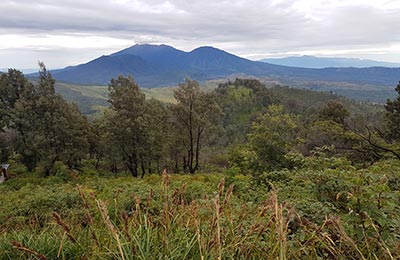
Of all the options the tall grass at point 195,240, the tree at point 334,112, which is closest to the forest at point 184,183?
the tall grass at point 195,240

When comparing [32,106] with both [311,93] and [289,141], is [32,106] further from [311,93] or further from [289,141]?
[311,93]

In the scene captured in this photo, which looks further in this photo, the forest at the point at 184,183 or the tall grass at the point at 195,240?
the forest at the point at 184,183

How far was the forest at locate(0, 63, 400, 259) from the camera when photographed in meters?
2.12

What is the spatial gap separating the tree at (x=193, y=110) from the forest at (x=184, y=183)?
0.08 m

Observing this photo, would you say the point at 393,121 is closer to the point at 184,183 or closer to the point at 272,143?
the point at 272,143

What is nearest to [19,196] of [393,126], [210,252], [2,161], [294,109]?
[210,252]

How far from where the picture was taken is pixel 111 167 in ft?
91.7

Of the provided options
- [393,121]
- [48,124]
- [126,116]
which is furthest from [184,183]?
[393,121]

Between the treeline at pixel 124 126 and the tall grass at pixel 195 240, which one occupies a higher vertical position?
the tall grass at pixel 195 240

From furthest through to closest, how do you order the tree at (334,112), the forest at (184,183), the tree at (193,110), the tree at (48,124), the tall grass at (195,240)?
1. the tree at (334,112)
2. the tree at (193,110)
3. the tree at (48,124)
4. the forest at (184,183)
5. the tall grass at (195,240)

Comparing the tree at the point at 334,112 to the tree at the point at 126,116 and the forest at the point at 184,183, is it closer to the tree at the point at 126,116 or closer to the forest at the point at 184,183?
the forest at the point at 184,183

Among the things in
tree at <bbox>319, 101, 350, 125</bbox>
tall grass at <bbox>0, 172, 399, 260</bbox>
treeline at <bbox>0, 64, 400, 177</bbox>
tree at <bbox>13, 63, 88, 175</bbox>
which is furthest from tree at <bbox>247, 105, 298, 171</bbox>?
tree at <bbox>319, 101, 350, 125</bbox>

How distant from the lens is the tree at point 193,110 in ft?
75.6

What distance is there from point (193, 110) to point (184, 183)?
68.7ft
